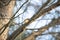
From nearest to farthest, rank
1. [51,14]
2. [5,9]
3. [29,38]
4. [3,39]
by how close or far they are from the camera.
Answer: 1. [3,39]
2. [5,9]
3. [29,38]
4. [51,14]

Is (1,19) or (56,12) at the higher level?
(56,12)

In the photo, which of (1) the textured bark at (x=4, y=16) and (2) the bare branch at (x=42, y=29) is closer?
(1) the textured bark at (x=4, y=16)

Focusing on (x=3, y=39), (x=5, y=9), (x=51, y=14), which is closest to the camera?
(x=3, y=39)

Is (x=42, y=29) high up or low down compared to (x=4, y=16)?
up

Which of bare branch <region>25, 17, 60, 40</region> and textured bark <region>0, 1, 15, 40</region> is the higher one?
bare branch <region>25, 17, 60, 40</region>

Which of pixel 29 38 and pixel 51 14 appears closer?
pixel 29 38

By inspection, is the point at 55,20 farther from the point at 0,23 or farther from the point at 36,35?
the point at 0,23

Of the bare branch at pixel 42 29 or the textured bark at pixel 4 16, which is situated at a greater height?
the bare branch at pixel 42 29

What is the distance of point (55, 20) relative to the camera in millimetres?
3531

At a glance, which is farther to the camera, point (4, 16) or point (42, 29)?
point (42, 29)

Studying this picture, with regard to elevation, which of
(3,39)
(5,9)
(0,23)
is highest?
(5,9)

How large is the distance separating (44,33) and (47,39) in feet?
1.16

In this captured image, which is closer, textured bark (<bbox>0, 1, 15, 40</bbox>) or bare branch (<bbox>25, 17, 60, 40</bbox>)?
textured bark (<bbox>0, 1, 15, 40</bbox>)

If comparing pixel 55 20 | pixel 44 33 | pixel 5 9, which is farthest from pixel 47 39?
pixel 5 9
